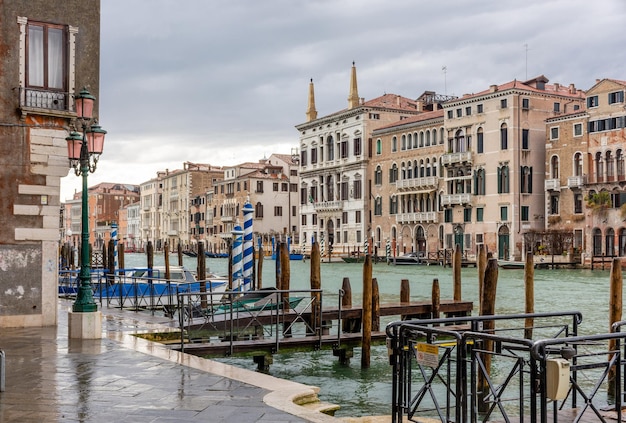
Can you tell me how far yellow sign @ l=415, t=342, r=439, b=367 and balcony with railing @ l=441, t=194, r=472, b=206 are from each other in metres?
44.2

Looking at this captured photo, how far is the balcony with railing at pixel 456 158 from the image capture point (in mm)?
48656

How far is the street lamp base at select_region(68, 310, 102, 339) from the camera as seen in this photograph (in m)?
9.76

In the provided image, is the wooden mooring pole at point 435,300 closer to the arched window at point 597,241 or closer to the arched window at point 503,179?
the arched window at point 597,241

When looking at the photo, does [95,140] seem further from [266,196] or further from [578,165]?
[266,196]

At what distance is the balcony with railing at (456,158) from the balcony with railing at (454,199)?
2.09 meters

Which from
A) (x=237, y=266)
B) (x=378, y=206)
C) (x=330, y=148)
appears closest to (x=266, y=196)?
(x=330, y=148)

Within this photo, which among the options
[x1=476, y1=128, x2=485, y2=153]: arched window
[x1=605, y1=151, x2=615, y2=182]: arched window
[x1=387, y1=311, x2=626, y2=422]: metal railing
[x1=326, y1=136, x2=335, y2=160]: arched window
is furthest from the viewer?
[x1=326, y1=136, x2=335, y2=160]: arched window

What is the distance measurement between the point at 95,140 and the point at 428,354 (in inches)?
236

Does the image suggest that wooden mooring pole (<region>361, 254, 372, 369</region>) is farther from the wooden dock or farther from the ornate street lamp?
the ornate street lamp

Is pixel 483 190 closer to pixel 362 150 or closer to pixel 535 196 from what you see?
pixel 535 196

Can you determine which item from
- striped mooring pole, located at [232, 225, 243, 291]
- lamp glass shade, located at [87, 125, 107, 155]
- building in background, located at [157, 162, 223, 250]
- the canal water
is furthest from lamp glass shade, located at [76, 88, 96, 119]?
building in background, located at [157, 162, 223, 250]

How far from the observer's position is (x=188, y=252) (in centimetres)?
7625

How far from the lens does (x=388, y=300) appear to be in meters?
25.3

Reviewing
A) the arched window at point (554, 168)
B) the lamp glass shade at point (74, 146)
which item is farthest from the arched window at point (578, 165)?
the lamp glass shade at point (74, 146)
